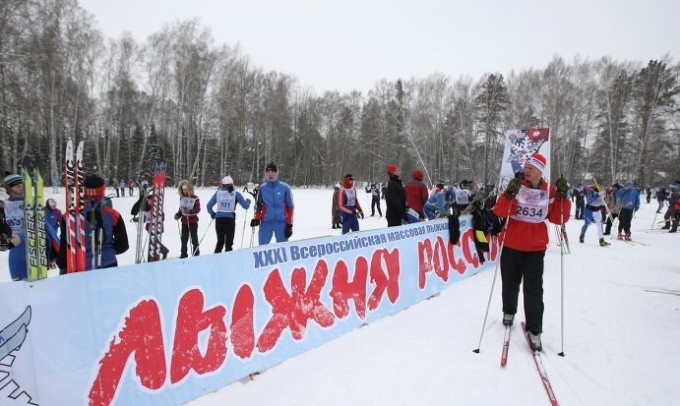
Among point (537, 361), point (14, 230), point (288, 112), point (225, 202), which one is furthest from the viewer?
point (288, 112)

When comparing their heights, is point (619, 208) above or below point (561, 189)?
below

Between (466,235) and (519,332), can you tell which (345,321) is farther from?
(466,235)

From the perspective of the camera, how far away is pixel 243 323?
9.93 ft

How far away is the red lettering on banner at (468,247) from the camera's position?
6.76m

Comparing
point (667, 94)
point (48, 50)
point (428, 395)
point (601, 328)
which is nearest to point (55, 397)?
point (428, 395)

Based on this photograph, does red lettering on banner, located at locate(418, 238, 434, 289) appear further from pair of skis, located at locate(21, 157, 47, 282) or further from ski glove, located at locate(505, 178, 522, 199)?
pair of skis, located at locate(21, 157, 47, 282)

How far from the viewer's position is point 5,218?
4332mm

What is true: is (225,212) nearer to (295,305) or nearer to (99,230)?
(99,230)

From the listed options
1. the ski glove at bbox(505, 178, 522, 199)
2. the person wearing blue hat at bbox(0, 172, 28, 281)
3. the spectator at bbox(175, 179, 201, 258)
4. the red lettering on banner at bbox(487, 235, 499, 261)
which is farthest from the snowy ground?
the spectator at bbox(175, 179, 201, 258)

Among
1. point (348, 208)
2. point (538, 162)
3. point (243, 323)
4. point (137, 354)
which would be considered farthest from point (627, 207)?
point (137, 354)

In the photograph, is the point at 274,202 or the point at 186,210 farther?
the point at 186,210

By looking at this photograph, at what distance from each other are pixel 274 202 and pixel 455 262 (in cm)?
331

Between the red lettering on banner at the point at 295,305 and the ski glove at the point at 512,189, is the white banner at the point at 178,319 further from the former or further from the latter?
the ski glove at the point at 512,189

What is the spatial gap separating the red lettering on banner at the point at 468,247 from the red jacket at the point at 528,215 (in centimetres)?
271
